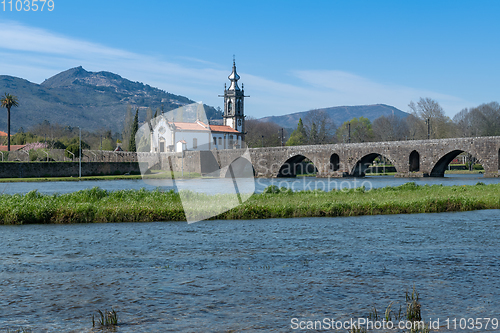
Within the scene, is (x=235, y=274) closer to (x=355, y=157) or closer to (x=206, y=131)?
(x=355, y=157)

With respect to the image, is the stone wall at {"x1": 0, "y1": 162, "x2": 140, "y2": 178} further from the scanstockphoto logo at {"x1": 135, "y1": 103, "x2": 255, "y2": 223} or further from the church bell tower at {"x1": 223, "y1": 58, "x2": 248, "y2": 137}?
the church bell tower at {"x1": 223, "y1": 58, "x2": 248, "y2": 137}

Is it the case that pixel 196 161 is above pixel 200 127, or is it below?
below

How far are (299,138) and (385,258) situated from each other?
392ft

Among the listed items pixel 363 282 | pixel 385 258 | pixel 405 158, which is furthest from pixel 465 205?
pixel 405 158

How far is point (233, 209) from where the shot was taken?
2273cm

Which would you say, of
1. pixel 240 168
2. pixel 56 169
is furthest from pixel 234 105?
pixel 56 169

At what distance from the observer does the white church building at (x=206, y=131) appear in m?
109

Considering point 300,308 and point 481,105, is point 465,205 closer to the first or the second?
point 300,308

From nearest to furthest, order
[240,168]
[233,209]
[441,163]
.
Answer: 1. [233,209]
2. [441,163]
3. [240,168]

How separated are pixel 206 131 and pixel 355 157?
5335 centimetres

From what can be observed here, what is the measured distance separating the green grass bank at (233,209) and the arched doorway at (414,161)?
3736 centimetres

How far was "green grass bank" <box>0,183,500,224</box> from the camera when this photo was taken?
69.0 feet

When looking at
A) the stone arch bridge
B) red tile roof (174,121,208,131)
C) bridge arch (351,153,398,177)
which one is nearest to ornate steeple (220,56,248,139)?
red tile roof (174,121,208,131)

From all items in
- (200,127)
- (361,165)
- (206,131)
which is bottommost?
(361,165)
